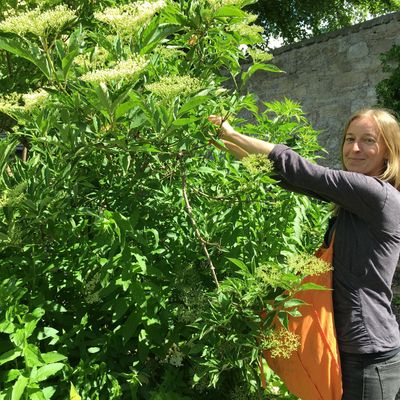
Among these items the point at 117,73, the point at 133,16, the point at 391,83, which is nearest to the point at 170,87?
the point at 117,73

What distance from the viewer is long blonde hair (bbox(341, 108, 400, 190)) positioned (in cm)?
187

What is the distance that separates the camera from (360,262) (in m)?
1.71

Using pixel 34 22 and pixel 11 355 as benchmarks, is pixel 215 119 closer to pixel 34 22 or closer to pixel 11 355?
pixel 34 22

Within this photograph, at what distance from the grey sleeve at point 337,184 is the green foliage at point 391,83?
170 inches

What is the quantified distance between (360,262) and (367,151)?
1.31ft

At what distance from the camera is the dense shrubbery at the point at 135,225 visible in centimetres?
150

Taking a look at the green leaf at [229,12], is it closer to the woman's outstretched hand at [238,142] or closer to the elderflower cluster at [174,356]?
the woman's outstretched hand at [238,142]

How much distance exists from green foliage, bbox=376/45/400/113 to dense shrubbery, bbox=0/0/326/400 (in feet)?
13.8

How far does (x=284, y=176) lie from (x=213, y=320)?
0.47m

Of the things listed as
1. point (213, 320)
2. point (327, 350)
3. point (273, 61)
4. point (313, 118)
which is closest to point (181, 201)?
point (213, 320)

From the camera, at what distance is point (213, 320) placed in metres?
1.55

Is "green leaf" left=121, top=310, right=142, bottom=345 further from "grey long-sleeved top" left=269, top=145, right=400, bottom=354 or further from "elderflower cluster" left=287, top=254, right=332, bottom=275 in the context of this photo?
"grey long-sleeved top" left=269, top=145, right=400, bottom=354

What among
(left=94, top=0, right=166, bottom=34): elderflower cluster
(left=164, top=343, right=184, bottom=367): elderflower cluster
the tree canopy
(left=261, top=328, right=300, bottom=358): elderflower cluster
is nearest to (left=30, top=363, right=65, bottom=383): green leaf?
(left=164, top=343, right=184, bottom=367): elderflower cluster

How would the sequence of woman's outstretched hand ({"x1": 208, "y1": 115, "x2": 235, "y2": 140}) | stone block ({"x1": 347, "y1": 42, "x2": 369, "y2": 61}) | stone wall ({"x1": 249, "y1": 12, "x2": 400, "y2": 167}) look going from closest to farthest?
woman's outstretched hand ({"x1": 208, "y1": 115, "x2": 235, "y2": 140}) < stone wall ({"x1": 249, "y1": 12, "x2": 400, "y2": 167}) < stone block ({"x1": 347, "y1": 42, "x2": 369, "y2": 61})
